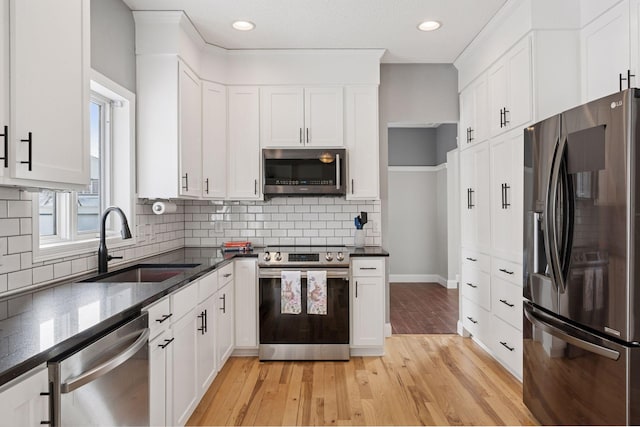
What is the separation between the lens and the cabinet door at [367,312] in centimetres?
345

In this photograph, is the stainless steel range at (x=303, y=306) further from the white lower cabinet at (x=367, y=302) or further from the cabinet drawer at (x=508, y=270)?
the cabinet drawer at (x=508, y=270)

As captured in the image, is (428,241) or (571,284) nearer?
(571,284)

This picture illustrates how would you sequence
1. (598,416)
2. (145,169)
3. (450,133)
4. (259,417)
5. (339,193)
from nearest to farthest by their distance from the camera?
(598,416) → (259,417) → (145,169) → (339,193) → (450,133)

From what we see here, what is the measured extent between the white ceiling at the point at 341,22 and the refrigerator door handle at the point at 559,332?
2.18m

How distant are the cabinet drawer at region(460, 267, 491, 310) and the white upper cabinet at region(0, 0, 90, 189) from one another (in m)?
2.98

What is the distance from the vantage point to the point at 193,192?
3.33 metres

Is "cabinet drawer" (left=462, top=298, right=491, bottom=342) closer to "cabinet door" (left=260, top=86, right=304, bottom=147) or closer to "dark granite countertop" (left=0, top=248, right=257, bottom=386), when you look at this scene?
"cabinet door" (left=260, top=86, right=304, bottom=147)

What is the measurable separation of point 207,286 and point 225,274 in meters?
0.46

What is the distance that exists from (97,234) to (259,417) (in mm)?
1597

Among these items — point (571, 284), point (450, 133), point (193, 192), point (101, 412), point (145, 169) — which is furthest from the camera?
point (450, 133)

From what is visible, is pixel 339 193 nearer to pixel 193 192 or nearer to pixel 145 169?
pixel 193 192

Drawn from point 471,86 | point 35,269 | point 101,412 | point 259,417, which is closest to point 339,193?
point 471,86

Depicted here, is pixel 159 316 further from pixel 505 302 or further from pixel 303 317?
pixel 505 302

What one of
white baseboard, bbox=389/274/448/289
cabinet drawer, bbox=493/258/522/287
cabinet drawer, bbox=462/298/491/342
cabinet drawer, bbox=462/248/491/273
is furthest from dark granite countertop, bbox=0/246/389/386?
white baseboard, bbox=389/274/448/289
